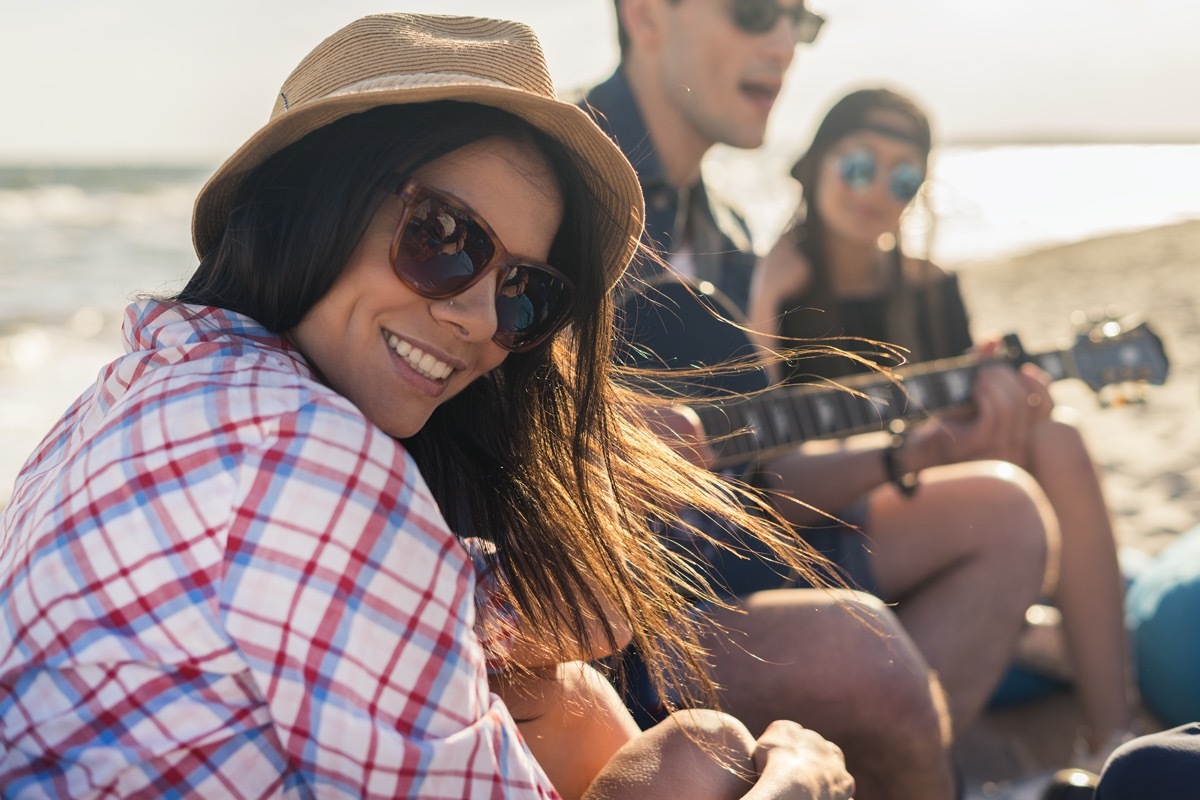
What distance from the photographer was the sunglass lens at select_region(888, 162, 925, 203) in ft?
12.3

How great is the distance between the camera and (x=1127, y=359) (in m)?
3.40

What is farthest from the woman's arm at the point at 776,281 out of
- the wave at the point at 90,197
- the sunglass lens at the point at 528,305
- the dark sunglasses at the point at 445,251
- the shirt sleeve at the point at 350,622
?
the wave at the point at 90,197

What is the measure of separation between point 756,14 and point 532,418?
1.92 m

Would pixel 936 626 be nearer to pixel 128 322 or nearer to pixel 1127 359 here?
pixel 1127 359

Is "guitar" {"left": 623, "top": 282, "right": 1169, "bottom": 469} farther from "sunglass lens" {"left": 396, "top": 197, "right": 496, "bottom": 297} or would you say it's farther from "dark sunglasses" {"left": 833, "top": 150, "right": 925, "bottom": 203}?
"dark sunglasses" {"left": 833, "top": 150, "right": 925, "bottom": 203}

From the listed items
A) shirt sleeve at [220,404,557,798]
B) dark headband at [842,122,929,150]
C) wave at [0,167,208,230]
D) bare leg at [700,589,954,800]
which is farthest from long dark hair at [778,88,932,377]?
wave at [0,167,208,230]

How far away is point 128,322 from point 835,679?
1.27 m

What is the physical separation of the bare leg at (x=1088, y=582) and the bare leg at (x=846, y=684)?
1.01 metres

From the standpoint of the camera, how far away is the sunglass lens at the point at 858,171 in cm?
377

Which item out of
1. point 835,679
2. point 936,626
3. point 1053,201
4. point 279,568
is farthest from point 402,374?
point 1053,201

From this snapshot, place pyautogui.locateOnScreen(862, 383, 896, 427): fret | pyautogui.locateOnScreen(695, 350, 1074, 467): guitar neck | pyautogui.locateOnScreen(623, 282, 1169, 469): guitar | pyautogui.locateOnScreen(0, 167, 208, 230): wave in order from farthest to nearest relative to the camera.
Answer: pyautogui.locateOnScreen(0, 167, 208, 230): wave
pyautogui.locateOnScreen(862, 383, 896, 427): fret
pyautogui.locateOnScreen(695, 350, 1074, 467): guitar neck
pyautogui.locateOnScreen(623, 282, 1169, 469): guitar

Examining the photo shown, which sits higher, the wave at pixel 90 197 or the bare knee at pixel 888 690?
the bare knee at pixel 888 690

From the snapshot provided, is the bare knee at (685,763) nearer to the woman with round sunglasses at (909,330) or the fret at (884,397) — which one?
the woman with round sunglasses at (909,330)

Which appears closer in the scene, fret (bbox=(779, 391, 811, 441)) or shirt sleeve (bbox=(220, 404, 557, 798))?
shirt sleeve (bbox=(220, 404, 557, 798))
